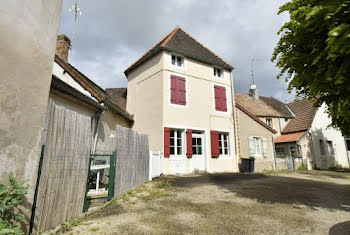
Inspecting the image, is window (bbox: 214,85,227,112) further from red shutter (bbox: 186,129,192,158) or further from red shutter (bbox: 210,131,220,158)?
red shutter (bbox: 186,129,192,158)

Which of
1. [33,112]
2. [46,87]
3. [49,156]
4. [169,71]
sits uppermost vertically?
[169,71]

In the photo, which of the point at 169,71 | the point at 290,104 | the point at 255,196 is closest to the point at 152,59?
the point at 169,71

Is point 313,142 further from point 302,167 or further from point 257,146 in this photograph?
point 257,146

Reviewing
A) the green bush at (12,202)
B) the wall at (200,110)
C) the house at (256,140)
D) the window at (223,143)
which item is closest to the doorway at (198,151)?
the wall at (200,110)

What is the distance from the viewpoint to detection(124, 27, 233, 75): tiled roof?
468 inches

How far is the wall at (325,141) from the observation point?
16688 millimetres

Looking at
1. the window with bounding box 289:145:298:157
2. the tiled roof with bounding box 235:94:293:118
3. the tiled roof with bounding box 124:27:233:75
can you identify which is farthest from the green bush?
the tiled roof with bounding box 235:94:293:118

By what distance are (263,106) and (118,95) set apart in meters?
14.3

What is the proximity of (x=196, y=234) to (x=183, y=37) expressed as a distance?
1269 cm

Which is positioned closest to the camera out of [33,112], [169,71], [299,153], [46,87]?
[33,112]

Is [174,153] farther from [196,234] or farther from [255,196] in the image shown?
[196,234]

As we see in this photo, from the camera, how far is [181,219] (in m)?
3.52

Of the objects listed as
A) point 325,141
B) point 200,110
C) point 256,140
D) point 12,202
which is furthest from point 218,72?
point 12,202

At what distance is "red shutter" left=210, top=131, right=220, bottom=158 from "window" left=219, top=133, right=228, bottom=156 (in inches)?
25.1
